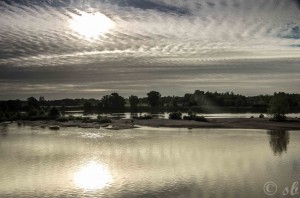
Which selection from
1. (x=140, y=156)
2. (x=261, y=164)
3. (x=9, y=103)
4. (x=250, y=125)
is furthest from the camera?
(x=9, y=103)

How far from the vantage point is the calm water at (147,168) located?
22922 mm

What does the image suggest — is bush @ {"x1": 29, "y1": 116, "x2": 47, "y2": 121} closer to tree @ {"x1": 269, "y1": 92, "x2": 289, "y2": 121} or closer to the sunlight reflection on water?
tree @ {"x1": 269, "y1": 92, "x2": 289, "y2": 121}

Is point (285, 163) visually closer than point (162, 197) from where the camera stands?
No

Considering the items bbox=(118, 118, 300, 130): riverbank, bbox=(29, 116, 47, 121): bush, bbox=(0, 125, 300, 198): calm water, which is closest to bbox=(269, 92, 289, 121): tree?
bbox=(118, 118, 300, 130): riverbank

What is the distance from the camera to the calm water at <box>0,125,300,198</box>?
2292 centimetres

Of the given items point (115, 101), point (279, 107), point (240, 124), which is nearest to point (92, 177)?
point (240, 124)

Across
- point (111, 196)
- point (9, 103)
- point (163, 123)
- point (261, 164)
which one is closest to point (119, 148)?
point (261, 164)

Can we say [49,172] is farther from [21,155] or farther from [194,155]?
[194,155]

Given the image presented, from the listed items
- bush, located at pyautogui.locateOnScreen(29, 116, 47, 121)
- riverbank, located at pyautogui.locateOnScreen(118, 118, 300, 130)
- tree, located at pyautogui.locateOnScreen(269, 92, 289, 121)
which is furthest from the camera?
bush, located at pyautogui.locateOnScreen(29, 116, 47, 121)

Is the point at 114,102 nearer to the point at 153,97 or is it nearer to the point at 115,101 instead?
the point at 115,101

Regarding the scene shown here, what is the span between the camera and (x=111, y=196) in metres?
21.5

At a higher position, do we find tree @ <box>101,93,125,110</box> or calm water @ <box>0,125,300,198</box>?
tree @ <box>101,93,125,110</box>

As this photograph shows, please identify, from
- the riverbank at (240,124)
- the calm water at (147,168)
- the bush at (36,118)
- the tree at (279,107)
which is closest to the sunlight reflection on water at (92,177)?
the calm water at (147,168)

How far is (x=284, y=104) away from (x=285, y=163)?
46.4 m
